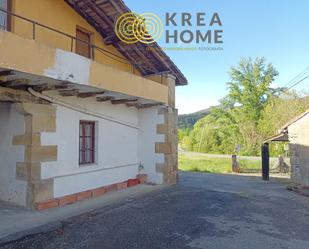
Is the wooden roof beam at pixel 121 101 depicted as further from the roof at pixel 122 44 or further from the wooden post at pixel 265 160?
the wooden post at pixel 265 160

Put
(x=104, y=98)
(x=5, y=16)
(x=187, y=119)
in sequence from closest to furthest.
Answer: (x=5, y=16)
(x=104, y=98)
(x=187, y=119)

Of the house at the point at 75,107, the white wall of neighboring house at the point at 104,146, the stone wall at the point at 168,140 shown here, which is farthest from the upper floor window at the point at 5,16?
the stone wall at the point at 168,140

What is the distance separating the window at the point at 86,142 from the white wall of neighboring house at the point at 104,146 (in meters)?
0.17

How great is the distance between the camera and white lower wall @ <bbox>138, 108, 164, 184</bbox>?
10.5 meters

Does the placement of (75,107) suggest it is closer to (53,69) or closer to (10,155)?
(10,155)

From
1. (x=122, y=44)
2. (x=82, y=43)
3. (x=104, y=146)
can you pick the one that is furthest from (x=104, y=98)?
(x=122, y=44)

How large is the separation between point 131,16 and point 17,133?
15.9 ft

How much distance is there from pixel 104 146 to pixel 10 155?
2875 millimetres

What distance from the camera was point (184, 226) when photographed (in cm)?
565

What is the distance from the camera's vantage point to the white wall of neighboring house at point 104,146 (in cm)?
735

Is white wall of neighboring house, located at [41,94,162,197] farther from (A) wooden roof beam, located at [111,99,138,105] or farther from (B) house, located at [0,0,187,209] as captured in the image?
(A) wooden roof beam, located at [111,99,138,105]

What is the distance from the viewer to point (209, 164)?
24172 mm

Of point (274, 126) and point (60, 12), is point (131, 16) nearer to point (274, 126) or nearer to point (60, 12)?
point (60, 12)

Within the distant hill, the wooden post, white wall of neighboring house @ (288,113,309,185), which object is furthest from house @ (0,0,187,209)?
the distant hill
